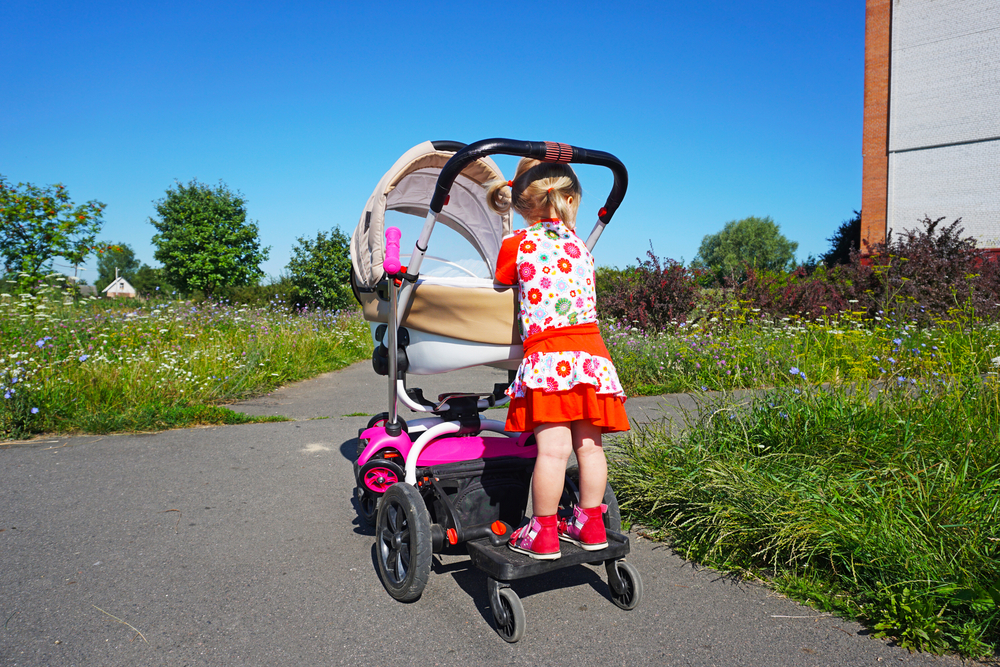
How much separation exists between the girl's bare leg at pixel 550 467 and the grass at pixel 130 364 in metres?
4.44

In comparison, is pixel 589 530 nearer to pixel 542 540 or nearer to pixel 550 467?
pixel 542 540

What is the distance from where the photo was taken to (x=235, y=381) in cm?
726

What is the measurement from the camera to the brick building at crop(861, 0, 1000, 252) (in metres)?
27.6

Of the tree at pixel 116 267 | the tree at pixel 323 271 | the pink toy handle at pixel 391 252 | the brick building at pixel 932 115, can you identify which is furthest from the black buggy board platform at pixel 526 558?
the tree at pixel 116 267

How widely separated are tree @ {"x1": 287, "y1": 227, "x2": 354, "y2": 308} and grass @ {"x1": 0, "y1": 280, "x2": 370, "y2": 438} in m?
7.65

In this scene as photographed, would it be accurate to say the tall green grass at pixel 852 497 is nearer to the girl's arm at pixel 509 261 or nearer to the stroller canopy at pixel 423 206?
the girl's arm at pixel 509 261

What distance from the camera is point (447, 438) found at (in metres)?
3.19

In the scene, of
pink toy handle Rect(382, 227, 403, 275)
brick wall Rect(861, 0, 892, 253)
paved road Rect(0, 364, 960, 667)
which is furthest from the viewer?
brick wall Rect(861, 0, 892, 253)

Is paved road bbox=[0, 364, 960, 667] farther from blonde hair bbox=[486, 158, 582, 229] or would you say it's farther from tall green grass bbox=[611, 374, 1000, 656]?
blonde hair bbox=[486, 158, 582, 229]

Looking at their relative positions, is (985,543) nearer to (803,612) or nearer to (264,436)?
(803,612)

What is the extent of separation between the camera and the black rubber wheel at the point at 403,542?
8.41ft

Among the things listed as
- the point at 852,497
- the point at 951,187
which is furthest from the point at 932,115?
the point at 852,497

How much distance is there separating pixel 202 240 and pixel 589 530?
36.9 m

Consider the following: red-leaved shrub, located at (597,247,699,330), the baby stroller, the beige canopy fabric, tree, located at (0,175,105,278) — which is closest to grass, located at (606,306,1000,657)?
the baby stroller
